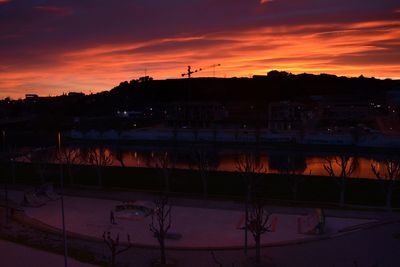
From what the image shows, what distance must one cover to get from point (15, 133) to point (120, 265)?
130ft

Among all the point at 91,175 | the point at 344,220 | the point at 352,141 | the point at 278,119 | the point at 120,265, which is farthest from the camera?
the point at 278,119

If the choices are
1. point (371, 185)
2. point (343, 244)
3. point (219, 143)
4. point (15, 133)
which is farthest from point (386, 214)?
point (15, 133)

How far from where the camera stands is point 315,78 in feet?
298

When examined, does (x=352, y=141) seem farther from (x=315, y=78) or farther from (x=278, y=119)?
(x=315, y=78)

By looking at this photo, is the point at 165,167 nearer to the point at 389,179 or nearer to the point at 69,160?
the point at 69,160

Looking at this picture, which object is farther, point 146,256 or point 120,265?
point 146,256

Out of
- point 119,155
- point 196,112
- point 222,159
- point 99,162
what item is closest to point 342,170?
point 99,162

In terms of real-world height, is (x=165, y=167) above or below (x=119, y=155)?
above

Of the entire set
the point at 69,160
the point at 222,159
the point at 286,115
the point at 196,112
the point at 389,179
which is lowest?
the point at 222,159

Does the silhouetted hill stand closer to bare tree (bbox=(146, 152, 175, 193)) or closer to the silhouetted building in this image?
the silhouetted building

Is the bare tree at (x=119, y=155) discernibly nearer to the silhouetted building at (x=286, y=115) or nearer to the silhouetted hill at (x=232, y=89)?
the silhouetted building at (x=286, y=115)

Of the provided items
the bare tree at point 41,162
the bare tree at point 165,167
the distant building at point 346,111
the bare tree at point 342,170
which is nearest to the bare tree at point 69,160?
the bare tree at point 41,162

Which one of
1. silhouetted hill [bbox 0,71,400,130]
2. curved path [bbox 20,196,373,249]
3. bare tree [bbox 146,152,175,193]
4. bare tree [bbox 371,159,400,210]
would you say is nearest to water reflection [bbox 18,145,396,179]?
bare tree [bbox 146,152,175,193]

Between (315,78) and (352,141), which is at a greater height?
(315,78)
